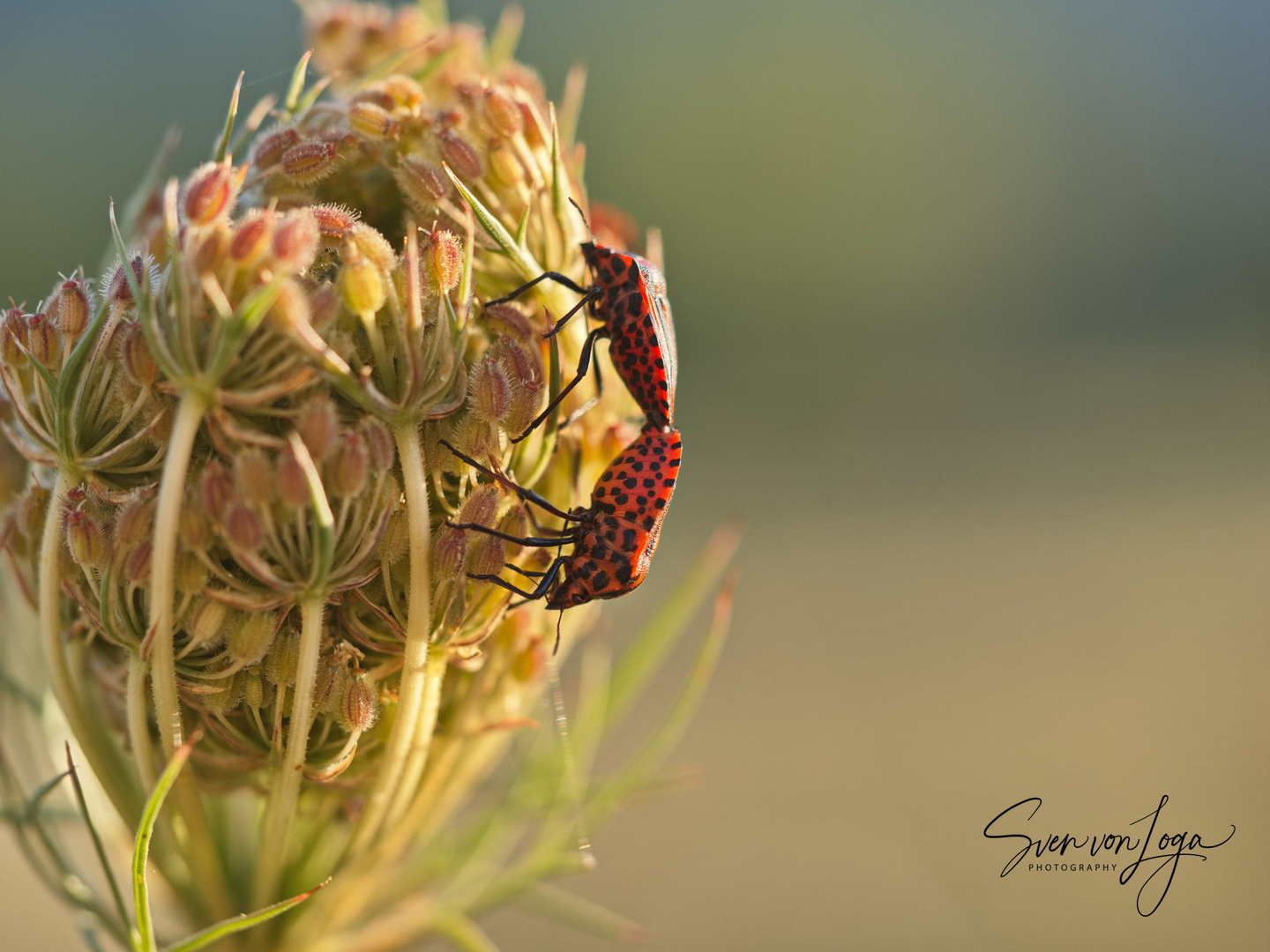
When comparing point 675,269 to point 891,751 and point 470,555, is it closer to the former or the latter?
point 891,751

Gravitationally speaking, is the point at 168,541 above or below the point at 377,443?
below

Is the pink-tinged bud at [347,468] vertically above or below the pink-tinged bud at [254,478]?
above

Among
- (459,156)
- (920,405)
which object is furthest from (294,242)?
(920,405)

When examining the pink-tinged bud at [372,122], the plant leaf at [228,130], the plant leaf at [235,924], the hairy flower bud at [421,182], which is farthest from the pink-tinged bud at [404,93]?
the plant leaf at [235,924]

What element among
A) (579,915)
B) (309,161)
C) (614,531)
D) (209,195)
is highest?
(309,161)

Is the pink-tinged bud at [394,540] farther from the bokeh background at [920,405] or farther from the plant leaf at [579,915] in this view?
the bokeh background at [920,405]

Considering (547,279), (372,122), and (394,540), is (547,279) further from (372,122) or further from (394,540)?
(394,540)

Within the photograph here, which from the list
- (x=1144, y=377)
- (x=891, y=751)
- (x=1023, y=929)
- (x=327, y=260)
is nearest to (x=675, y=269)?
(x=1144, y=377)

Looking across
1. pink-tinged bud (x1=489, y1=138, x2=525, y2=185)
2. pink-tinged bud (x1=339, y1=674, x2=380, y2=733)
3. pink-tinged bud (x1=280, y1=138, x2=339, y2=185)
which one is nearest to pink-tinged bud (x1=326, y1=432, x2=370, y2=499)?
pink-tinged bud (x1=339, y1=674, x2=380, y2=733)

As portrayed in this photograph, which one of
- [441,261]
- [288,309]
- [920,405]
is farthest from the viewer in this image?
[920,405]
